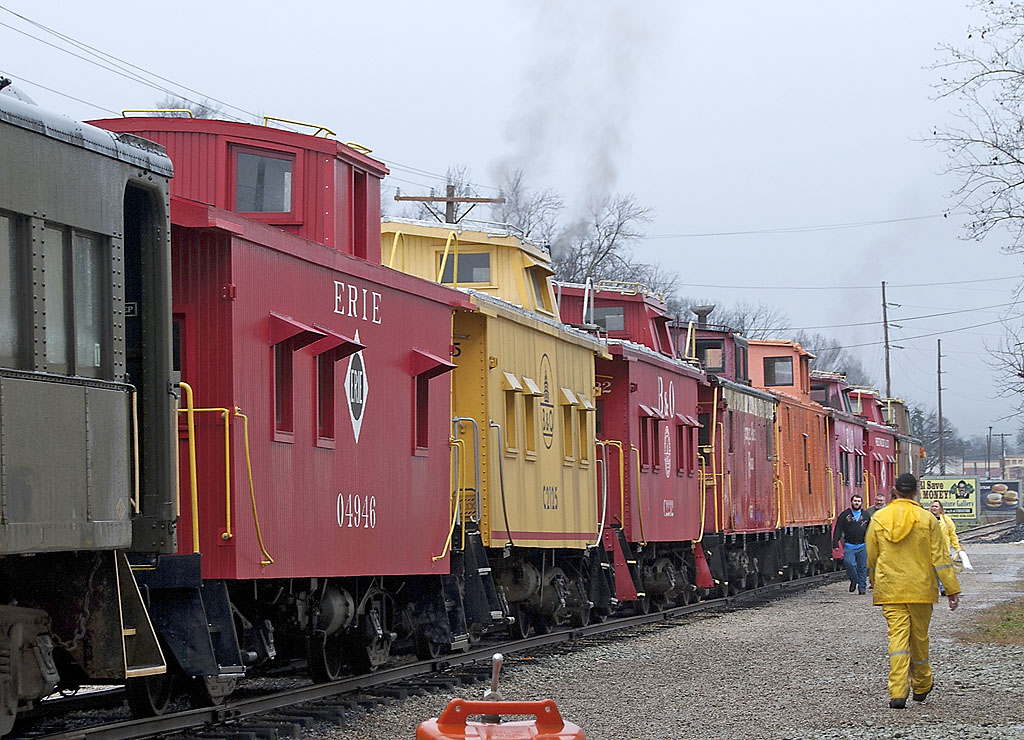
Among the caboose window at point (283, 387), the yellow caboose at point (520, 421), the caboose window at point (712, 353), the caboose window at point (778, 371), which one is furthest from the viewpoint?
the caboose window at point (778, 371)

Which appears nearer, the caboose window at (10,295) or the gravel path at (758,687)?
the caboose window at (10,295)

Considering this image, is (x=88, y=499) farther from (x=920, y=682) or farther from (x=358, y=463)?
(x=920, y=682)

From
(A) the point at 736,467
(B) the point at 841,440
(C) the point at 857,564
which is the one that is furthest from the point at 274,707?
(B) the point at 841,440

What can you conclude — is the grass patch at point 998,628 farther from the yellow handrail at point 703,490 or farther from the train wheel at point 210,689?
the train wheel at point 210,689

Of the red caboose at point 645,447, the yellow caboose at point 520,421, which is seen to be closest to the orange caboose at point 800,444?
the red caboose at point 645,447

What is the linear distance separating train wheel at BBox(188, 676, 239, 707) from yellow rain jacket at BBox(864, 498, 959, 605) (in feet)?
15.9

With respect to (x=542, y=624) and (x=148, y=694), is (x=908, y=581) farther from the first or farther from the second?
(x=542, y=624)

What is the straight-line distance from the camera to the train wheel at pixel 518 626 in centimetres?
1733

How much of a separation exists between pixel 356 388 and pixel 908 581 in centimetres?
441

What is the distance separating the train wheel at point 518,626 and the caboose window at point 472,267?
3.87 meters

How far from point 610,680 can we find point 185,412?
5.78 metres

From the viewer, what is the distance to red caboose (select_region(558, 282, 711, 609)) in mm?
20469

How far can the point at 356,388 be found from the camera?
11.7m

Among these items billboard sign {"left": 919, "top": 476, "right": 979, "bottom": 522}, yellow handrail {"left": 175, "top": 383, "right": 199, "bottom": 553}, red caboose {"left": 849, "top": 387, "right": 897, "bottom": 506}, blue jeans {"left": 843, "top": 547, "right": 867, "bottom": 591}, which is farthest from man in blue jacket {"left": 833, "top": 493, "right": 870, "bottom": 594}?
billboard sign {"left": 919, "top": 476, "right": 979, "bottom": 522}
